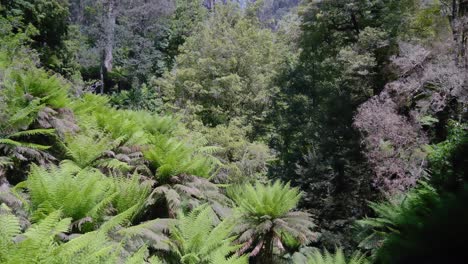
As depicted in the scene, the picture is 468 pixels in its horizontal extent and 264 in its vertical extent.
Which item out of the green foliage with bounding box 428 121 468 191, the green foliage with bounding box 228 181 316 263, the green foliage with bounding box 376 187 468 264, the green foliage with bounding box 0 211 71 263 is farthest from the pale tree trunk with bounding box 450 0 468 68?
the green foliage with bounding box 0 211 71 263

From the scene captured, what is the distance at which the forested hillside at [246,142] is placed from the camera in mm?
3916

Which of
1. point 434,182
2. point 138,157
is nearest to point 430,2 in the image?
point 434,182

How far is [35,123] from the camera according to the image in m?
5.41

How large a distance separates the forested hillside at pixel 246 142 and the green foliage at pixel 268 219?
0.04 meters

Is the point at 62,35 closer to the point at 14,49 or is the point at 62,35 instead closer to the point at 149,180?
the point at 14,49

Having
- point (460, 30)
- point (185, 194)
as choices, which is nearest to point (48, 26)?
point (185, 194)

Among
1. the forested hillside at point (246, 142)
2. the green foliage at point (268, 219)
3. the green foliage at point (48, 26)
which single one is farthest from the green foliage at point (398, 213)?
the green foliage at point (48, 26)

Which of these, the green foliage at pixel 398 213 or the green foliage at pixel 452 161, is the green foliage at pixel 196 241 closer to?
the green foliage at pixel 398 213

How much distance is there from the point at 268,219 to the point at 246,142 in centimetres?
591

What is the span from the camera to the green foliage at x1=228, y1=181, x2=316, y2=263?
7.20 meters

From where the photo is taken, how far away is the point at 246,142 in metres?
13.1

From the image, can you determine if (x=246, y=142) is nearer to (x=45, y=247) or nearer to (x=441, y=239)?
(x=45, y=247)

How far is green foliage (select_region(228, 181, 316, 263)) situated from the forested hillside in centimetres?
4

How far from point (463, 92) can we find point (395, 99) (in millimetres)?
1655
